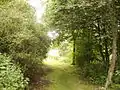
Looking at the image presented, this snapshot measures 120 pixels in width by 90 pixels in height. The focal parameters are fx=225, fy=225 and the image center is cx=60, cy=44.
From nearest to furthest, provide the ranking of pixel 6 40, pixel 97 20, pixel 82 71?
pixel 6 40 < pixel 97 20 < pixel 82 71

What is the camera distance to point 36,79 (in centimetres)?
1636

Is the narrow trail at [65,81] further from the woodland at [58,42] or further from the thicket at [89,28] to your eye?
the thicket at [89,28]

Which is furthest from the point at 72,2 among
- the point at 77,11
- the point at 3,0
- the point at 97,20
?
the point at 3,0

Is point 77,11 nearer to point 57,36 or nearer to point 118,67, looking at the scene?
point 118,67

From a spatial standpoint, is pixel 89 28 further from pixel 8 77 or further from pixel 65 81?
pixel 8 77

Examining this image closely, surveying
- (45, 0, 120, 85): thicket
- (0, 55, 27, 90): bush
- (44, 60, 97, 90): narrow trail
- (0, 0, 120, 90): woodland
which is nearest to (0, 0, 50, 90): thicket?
(0, 0, 120, 90): woodland

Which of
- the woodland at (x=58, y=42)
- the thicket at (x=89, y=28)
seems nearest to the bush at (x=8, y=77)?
the woodland at (x=58, y=42)

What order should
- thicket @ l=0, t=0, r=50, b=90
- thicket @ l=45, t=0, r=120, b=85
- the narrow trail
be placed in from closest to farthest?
1. thicket @ l=0, t=0, r=50, b=90
2. thicket @ l=45, t=0, r=120, b=85
3. the narrow trail

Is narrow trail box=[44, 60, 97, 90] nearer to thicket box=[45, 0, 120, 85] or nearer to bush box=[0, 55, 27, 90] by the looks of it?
thicket box=[45, 0, 120, 85]

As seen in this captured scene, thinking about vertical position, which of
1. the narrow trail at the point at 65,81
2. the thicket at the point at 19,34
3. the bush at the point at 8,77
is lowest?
the narrow trail at the point at 65,81

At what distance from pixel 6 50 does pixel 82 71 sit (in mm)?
8347

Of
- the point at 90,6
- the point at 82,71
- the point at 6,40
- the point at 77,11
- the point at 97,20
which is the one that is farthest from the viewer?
the point at 82,71

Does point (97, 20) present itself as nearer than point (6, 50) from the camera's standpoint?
No

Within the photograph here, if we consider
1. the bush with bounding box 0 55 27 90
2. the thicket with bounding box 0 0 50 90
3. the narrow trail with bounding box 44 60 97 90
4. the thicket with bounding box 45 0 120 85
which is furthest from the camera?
the narrow trail with bounding box 44 60 97 90
